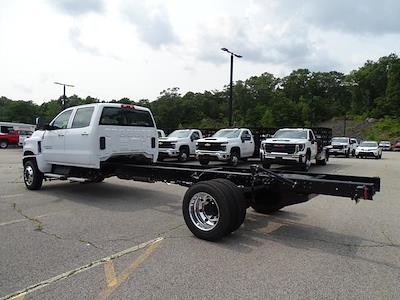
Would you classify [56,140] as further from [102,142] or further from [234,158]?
[234,158]

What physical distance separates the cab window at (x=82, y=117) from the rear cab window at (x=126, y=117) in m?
0.36

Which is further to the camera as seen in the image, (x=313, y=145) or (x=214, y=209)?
(x=313, y=145)

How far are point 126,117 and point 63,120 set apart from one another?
5.58 ft

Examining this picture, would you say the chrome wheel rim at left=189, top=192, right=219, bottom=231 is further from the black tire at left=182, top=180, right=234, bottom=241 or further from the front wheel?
the front wheel

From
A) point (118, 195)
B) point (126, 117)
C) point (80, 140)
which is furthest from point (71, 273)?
point (126, 117)

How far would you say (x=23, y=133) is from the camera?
41125mm

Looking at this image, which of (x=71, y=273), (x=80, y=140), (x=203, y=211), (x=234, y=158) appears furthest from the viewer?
(x=234, y=158)

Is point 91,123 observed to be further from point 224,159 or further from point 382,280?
point 224,159

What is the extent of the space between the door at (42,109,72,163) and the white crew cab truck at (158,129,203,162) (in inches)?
432

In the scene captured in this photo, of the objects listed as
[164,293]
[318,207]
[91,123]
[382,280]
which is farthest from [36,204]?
[382,280]

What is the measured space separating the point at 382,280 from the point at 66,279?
3.49 m

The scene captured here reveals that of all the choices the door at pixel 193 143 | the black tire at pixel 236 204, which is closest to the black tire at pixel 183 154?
the door at pixel 193 143

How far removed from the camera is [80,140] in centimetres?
892

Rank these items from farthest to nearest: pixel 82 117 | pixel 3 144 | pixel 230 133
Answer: pixel 3 144 < pixel 230 133 < pixel 82 117
